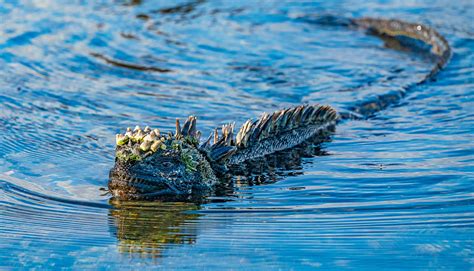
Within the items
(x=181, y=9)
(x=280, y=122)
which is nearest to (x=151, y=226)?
(x=280, y=122)

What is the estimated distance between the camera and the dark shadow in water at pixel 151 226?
579cm

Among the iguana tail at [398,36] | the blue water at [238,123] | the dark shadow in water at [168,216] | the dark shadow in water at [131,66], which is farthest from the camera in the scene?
the dark shadow in water at [131,66]

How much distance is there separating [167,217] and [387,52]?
324 inches

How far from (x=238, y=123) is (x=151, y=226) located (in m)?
3.76

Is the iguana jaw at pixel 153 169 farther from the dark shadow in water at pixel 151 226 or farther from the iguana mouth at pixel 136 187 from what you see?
the dark shadow in water at pixel 151 226

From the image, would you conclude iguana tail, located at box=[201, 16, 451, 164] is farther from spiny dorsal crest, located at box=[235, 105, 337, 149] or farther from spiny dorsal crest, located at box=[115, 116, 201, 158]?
spiny dorsal crest, located at box=[115, 116, 201, 158]

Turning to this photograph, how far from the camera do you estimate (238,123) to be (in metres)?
9.81

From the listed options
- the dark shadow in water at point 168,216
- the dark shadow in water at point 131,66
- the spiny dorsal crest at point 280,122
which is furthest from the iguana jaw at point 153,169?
the dark shadow in water at point 131,66

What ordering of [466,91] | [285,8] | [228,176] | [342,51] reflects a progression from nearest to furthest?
1. [228,176]
2. [466,91]
3. [342,51]
4. [285,8]

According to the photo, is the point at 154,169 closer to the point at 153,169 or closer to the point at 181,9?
the point at 153,169

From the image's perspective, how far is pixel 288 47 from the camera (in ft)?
45.1

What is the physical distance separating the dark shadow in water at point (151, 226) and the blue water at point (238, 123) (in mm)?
21

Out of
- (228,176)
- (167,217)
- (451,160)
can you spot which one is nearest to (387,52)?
(451,160)

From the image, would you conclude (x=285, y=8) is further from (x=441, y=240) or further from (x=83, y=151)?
(x=441, y=240)
